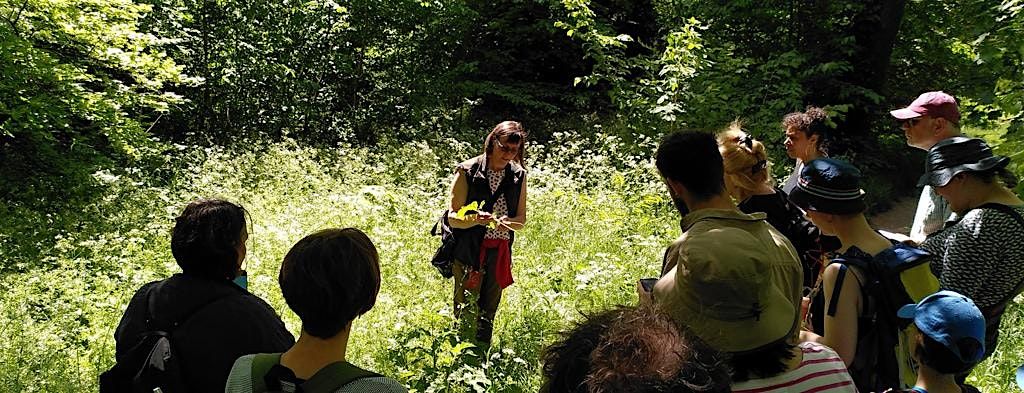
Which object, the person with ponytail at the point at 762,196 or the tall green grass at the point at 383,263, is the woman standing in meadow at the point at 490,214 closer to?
the tall green grass at the point at 383,263

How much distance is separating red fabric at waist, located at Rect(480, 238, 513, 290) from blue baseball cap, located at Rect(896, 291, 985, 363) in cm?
263

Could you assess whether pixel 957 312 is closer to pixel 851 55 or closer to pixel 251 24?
pixel 851 55

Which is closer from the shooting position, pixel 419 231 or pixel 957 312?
pixel 957 312

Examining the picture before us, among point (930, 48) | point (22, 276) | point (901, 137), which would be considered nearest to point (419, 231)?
point (22, 276)

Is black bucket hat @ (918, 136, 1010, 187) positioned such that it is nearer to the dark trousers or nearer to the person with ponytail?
the person with ponytail

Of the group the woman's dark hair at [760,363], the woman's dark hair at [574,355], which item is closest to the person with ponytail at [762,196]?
the woman's dark hair at [760,363]

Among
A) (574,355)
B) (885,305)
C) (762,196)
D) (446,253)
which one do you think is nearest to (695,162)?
(885,305)

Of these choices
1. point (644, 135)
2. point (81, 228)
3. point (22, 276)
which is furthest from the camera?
point (644, 135)

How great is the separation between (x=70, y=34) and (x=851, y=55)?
34.9 feet

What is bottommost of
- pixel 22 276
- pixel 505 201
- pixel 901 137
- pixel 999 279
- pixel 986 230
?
pixel 901 137

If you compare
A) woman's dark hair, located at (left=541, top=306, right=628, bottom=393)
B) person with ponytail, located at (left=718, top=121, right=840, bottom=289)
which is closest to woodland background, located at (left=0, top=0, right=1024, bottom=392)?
person with ponytail, located at (left=718, top=121, right=840, bottom=289)

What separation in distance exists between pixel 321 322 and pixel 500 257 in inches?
100

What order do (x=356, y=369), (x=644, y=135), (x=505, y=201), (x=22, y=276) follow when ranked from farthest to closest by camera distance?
(x=644, y=135), (x=22, y=276), (x=505, y=201), (x=356, y=369)

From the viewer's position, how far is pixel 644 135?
10.2 m
